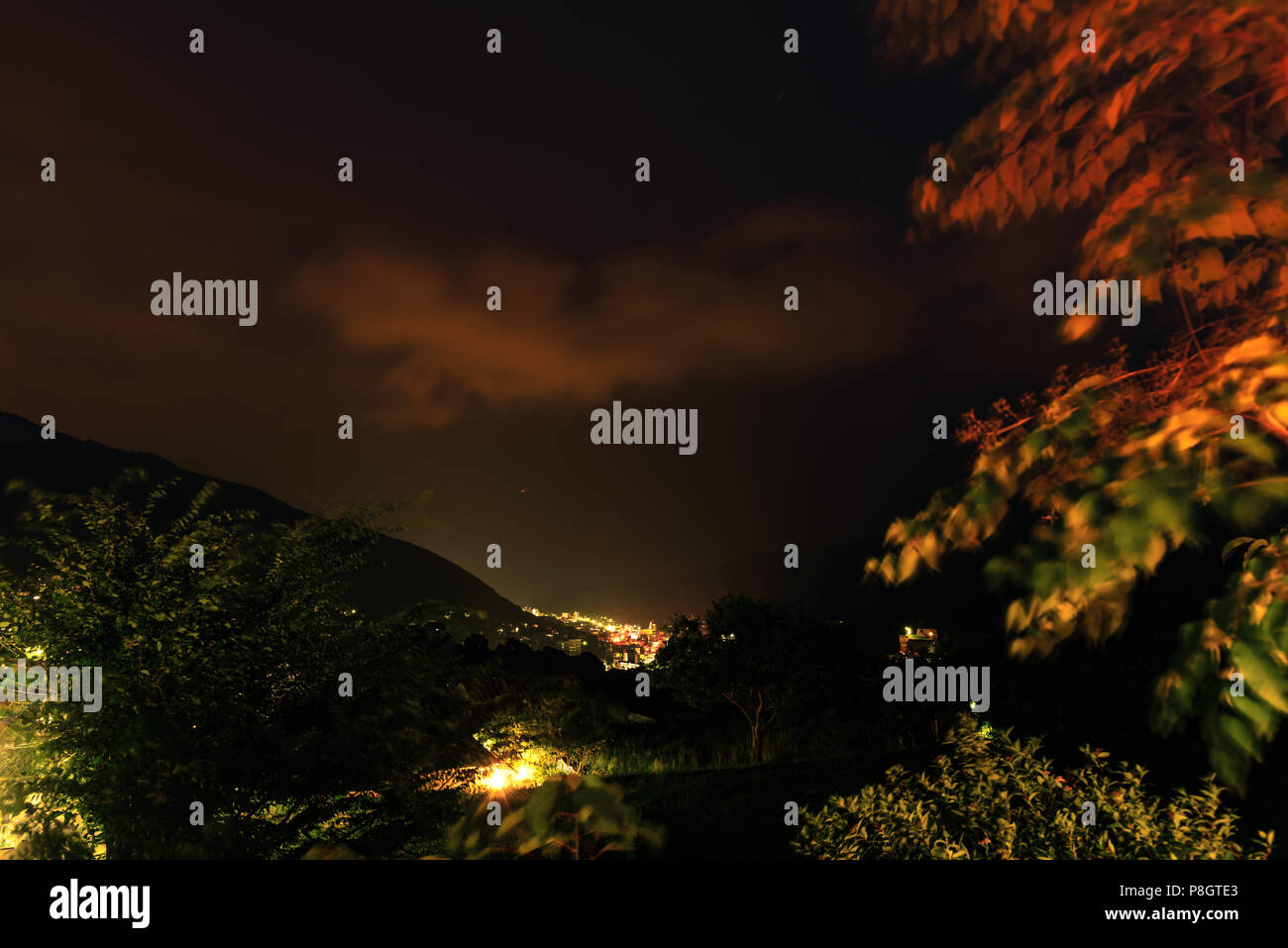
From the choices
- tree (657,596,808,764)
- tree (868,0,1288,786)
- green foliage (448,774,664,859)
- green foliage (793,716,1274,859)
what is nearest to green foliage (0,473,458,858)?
green foliage (448,774,664,859)

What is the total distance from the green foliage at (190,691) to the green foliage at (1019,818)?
3209mm

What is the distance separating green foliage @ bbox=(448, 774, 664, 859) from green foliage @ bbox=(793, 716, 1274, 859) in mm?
1995

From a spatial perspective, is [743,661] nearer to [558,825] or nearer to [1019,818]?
[1019,818]

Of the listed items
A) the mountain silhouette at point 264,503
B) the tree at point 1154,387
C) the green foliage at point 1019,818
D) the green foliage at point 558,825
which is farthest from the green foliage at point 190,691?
the mountain silhouette at point 264,503

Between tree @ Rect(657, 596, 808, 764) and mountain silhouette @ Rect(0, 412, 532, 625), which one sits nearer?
tree @ Rect(657, 596, 808, 764)

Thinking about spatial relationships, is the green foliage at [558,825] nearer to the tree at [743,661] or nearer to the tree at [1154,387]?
the tree at [1154,387]

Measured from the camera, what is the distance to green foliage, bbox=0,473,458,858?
431 centimetres

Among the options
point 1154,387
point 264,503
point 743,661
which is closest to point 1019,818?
point 1154,387

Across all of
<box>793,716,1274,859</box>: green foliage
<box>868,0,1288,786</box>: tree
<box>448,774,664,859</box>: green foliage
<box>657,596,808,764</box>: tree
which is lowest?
<box>657,596,808,764</box>: tree

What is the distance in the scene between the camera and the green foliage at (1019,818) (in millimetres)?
3191

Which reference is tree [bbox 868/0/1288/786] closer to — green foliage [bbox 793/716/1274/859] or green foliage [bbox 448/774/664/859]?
green foliage [bbox 448/774/664/859]

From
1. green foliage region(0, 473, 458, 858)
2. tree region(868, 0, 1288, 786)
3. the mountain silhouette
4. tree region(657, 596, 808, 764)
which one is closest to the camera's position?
tree region(868, 0, 1288, 786)

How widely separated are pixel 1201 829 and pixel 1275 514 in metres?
2.43

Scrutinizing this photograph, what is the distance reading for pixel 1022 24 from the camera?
2.36 meters
